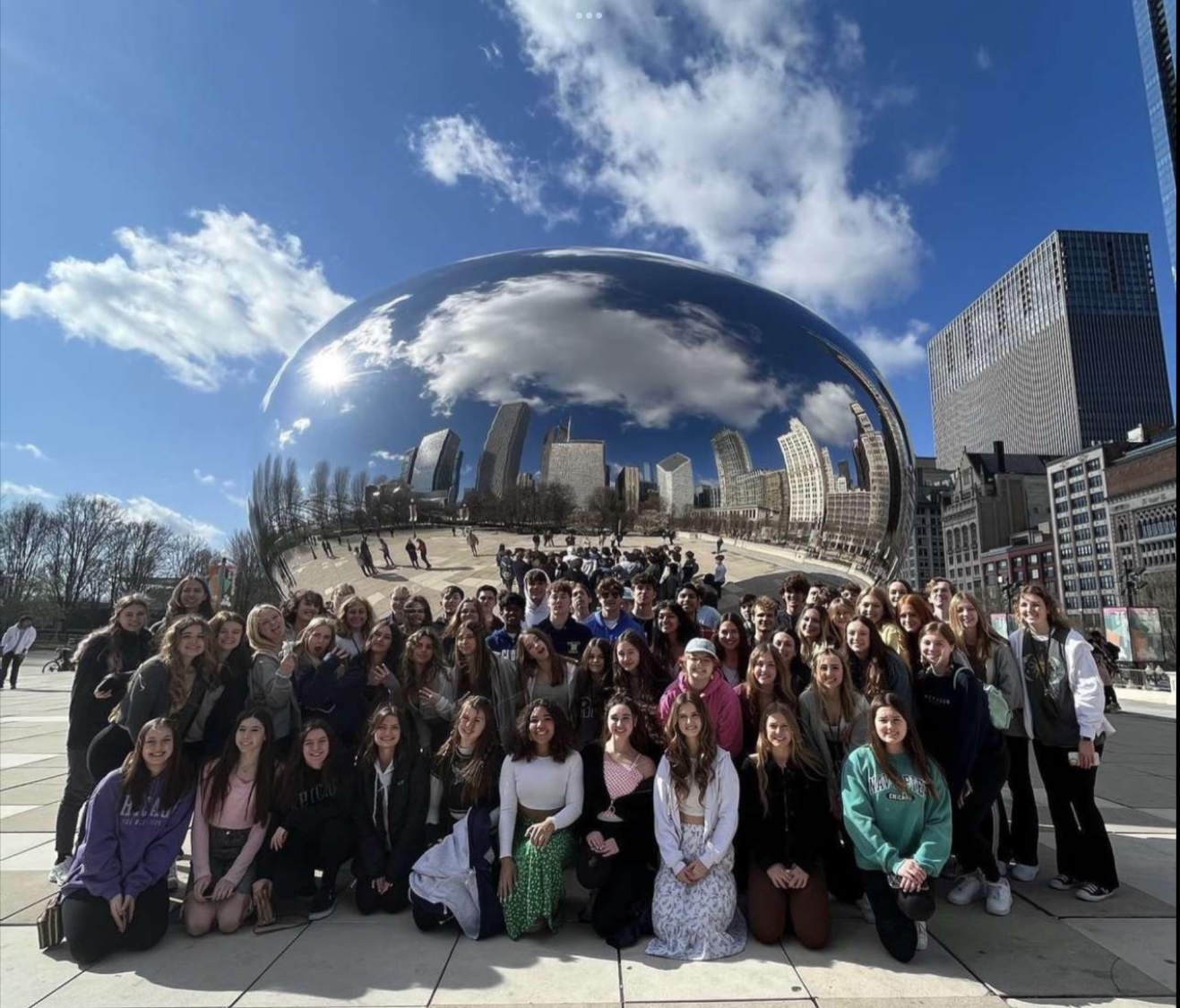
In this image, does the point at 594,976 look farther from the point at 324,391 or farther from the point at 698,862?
the point at 324,391

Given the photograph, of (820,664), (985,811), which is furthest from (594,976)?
(985,811)

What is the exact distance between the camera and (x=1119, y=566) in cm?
10538

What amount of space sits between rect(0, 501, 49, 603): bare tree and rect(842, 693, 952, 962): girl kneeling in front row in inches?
2831

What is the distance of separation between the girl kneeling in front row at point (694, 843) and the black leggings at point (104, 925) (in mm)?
2787

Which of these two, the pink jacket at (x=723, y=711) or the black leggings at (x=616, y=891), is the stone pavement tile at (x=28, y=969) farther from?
the pink jacket at (x=723, y=711)

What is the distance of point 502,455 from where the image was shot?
5.40 metres

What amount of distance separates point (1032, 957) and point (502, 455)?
14.5 feet

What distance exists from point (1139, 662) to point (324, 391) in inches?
1363

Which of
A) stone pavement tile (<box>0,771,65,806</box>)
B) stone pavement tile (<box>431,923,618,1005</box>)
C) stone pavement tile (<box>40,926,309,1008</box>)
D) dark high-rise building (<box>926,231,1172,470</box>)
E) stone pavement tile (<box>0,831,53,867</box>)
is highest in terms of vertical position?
dark high-rise building (<box>926,231,1172,470</box>)

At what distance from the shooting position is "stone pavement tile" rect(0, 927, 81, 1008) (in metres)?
3.50

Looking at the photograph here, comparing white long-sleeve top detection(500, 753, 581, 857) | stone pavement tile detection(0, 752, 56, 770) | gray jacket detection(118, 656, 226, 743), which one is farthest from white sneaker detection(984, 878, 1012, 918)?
stone pavement tile detection(0, 752, 56, 770)

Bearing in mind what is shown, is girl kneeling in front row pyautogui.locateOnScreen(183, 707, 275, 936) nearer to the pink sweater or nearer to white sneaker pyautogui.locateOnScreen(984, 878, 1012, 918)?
the pink sweater

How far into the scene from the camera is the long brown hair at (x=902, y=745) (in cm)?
416

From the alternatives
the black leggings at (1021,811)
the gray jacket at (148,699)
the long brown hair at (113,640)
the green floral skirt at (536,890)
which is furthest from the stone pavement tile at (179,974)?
the black leggings at (1021,811)
